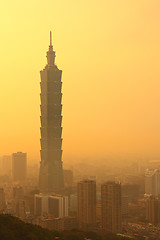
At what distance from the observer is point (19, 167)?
114 feet

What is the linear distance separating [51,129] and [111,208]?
13.9 metres

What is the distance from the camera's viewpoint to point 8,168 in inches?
1391

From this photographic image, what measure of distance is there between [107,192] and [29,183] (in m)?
14.5

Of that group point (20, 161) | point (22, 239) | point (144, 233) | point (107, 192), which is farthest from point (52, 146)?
point (22, 239)

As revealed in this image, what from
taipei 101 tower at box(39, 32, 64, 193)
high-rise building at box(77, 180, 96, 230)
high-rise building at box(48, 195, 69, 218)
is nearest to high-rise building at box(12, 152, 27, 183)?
taipei 101 tower at box(39, 32, 64, 193)

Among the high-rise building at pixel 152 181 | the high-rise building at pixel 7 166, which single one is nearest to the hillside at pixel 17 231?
the high-rise building at pixel 152 181

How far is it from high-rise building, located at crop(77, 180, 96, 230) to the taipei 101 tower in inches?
401

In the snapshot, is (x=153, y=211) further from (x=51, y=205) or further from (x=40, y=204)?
(x=40, y=204)

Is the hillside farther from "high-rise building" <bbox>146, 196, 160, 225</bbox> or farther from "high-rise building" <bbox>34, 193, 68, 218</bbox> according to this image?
"high-rise building" <bbox>34, 193, 68, 218</bbox>

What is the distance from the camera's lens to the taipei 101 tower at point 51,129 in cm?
3059

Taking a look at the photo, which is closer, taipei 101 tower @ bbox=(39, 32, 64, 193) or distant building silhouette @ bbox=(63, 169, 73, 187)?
taipei 101 tower @ bbox=(39, 32, 64, 193)

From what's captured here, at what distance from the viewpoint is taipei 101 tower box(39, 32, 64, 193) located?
3059cm

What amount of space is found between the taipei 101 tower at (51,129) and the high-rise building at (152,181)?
6666 millimetres

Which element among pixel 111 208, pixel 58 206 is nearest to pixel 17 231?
pixel 111 208
